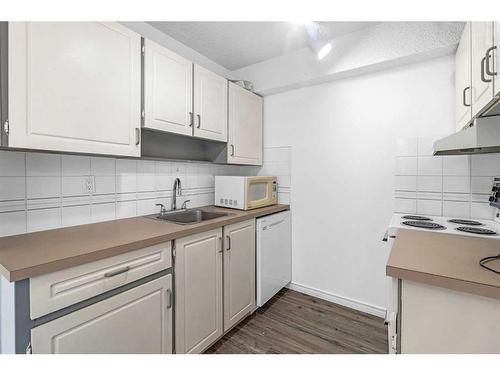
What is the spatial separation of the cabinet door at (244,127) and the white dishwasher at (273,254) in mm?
640

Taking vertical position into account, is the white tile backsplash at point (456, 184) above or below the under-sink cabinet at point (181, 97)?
below

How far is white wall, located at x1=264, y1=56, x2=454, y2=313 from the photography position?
1833 millimetres

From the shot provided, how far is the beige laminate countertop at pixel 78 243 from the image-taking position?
2.79 feet

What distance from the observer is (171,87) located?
1.63 m

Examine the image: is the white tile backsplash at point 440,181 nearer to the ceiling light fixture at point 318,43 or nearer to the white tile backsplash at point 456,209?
the white tile backsplash at point 456,209

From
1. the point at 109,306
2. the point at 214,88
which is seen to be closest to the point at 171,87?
the point at 214,88

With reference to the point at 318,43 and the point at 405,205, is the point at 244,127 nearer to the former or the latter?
the point at 318,43

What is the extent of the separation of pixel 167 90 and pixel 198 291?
130 cm

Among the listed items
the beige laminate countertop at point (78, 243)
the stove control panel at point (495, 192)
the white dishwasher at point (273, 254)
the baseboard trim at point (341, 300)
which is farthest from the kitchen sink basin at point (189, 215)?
the stove control panel at point (495, 192)

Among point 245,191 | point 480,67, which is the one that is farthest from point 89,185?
point 480,67

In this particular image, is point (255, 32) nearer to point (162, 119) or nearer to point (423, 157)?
point (162, 119)

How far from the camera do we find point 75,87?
3.86ft

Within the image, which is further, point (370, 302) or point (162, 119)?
point (370, 302)
